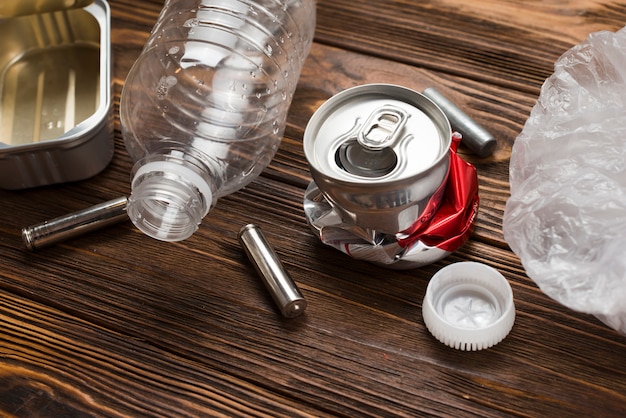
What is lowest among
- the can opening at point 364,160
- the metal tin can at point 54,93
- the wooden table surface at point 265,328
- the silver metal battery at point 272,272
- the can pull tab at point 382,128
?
the wooden table surface at point 265,328

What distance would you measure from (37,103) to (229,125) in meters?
0.27

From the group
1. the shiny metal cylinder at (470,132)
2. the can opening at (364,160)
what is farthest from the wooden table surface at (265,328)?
the can opening at (364,160)

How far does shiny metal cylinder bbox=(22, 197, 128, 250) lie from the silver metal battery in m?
0.15

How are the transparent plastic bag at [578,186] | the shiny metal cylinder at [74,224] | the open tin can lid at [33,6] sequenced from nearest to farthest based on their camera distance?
the transparent plastic bag at [578,186] → the shiny metal cylinder at [74,224] → the open tin can lid at [33,6]

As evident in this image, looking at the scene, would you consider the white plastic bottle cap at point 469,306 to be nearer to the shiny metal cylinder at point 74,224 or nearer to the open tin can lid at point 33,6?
the shiny metal cylinder at point 74,224

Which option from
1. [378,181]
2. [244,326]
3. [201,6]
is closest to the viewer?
[378,181]

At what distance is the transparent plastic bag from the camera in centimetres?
80

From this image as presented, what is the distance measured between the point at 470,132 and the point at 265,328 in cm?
34

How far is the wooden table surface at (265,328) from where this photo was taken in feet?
2.76

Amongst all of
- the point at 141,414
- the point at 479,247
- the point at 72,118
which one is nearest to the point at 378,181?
the point at 479,247

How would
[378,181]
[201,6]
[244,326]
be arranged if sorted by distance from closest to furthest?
1. [378,181]
2. [244,326]
3. [201,6]

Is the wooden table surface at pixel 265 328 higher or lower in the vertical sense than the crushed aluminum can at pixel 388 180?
lower

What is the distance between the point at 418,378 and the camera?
2.79ft

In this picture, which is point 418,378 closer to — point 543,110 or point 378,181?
point 378,181
